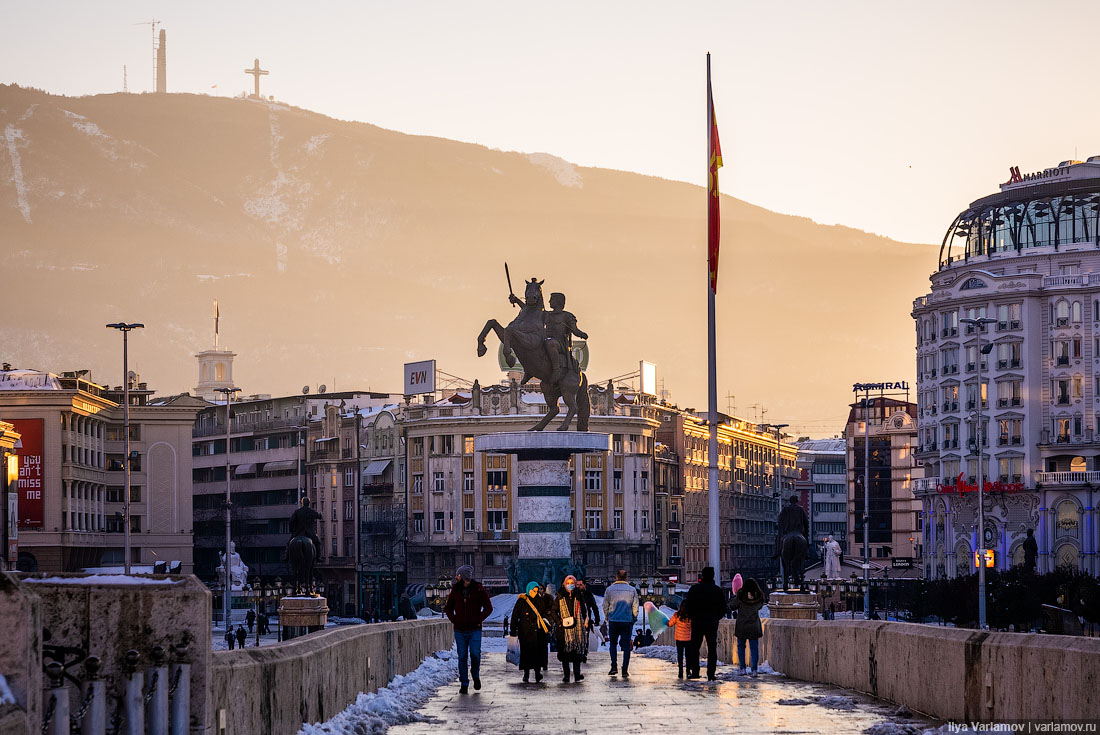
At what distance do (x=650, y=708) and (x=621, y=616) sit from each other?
29.3 feet

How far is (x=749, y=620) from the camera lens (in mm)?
31672

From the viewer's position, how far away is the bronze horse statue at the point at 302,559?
47.5 metres

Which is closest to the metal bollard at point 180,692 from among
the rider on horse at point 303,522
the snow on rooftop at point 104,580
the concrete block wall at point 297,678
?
the concrete block wall at point 297,678

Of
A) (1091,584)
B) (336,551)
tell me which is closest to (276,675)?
(1091,584)

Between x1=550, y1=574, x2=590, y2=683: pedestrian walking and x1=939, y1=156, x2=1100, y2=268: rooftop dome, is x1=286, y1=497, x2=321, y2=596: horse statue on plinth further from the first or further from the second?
x1=939, y1=156, x2=1100, y2=268: rooftop dome

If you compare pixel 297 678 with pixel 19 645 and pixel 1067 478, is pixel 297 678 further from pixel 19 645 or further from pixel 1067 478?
pixel 1067 478

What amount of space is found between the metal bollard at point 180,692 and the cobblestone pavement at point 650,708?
23.1 feet

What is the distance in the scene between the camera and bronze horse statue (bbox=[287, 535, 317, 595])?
156 feet

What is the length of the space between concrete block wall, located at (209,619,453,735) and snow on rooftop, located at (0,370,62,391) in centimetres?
11217

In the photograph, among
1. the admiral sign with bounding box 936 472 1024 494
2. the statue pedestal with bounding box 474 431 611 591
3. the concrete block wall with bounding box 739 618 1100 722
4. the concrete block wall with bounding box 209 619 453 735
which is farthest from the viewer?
the admiral sign with bounding box 936 472 1024 494

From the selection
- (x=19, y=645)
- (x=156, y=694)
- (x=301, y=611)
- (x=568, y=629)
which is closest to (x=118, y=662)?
(x=156, y=694)

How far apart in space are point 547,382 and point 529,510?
10.5 ft

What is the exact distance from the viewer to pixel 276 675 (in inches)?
663

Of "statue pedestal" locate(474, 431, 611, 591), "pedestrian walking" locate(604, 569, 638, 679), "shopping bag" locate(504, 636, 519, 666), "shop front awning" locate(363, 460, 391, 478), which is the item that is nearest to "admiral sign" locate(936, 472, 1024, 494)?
"shop front awning" locate(363, 460, 391, 478)
